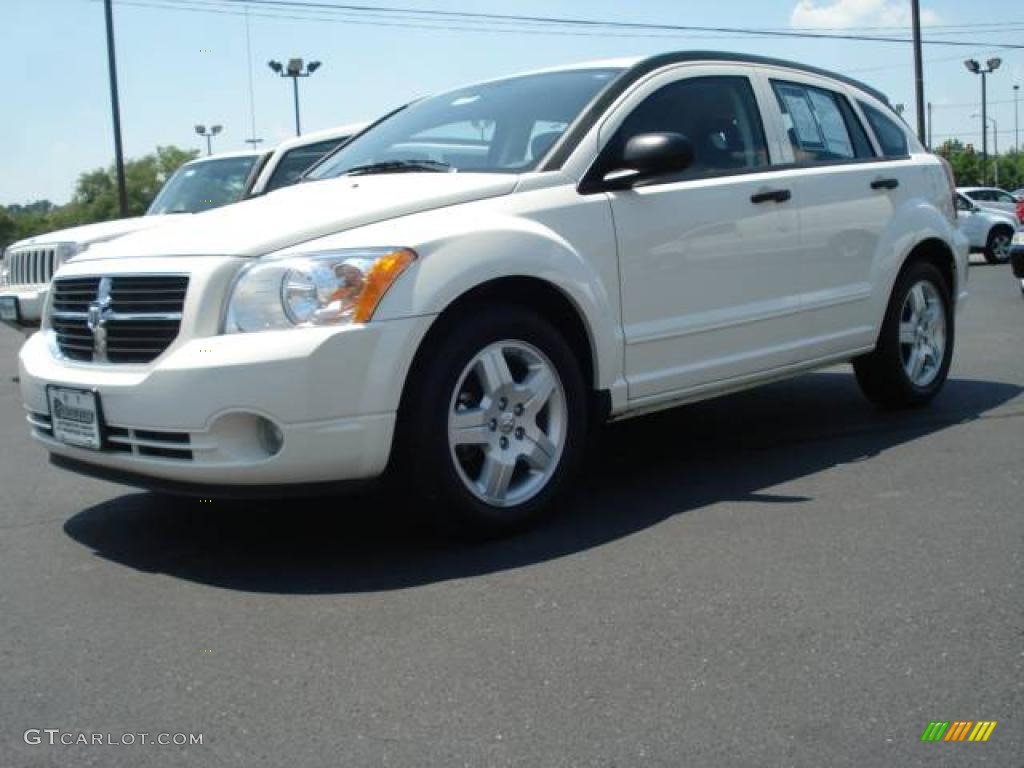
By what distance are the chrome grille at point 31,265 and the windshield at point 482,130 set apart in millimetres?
4434

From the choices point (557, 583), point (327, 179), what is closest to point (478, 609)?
point (557, 583)

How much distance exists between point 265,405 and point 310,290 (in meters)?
0.40

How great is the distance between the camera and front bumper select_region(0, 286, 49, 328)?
9.05 m

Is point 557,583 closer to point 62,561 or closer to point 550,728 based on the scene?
point 550,728

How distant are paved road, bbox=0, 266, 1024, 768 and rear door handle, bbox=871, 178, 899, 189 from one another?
4.83ft

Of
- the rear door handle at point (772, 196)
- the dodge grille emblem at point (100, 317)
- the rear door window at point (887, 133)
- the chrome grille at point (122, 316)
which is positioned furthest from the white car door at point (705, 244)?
the dodge grille emblem at point (100, 317)

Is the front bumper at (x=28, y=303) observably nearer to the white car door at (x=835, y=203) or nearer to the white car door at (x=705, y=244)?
the white car door at (x=705, y=244)

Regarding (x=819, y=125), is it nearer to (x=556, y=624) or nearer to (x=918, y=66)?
(x=556, y=624)

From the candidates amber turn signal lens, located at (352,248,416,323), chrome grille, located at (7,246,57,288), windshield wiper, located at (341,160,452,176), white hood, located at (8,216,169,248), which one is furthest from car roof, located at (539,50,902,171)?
chrome grille, located at (7,246,57,288)

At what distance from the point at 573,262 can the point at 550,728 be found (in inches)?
83.1

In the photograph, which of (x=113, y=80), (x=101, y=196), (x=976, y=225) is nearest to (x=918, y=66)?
(x=976, y=225)

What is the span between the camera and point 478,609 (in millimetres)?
3496

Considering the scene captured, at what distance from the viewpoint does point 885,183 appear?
240 inches

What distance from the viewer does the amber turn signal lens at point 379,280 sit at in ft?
12.4
